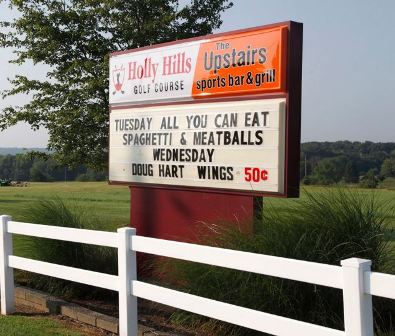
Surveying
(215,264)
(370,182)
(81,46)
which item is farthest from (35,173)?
(215,264)

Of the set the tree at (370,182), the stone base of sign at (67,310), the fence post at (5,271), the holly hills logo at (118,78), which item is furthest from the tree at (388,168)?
the fence post at (5,271)

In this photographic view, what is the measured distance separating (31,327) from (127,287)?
149cm

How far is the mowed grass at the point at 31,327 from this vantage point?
256 inches

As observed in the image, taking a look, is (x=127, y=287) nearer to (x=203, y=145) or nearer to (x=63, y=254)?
(x=203, y=145)

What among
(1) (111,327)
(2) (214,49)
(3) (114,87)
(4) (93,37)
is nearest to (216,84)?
(2) (214,49)

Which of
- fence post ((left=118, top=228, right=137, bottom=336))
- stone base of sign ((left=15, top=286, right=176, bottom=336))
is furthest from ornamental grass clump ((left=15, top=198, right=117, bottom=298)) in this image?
fence post ((left=118, top=228, right=137, bottom=336))

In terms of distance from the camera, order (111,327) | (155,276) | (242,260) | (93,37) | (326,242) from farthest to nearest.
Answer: (93,37)
(155,276)
(111,327)
(326,242)
(242,260)

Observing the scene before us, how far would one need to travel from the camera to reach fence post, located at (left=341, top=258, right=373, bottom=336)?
386 centimetres

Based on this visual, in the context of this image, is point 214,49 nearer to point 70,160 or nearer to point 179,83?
point 179,83

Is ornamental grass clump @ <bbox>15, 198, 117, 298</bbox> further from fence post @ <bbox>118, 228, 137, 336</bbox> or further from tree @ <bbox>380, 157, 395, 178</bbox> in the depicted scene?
tree @ <bbox>380, 157, 395, 178</bbox>

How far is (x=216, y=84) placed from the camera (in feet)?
26.5

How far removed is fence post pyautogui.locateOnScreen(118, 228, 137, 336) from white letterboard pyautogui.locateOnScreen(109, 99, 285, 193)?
206 cm

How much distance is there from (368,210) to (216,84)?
9.18 ft

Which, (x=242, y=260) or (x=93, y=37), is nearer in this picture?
(x=242, y=260)
